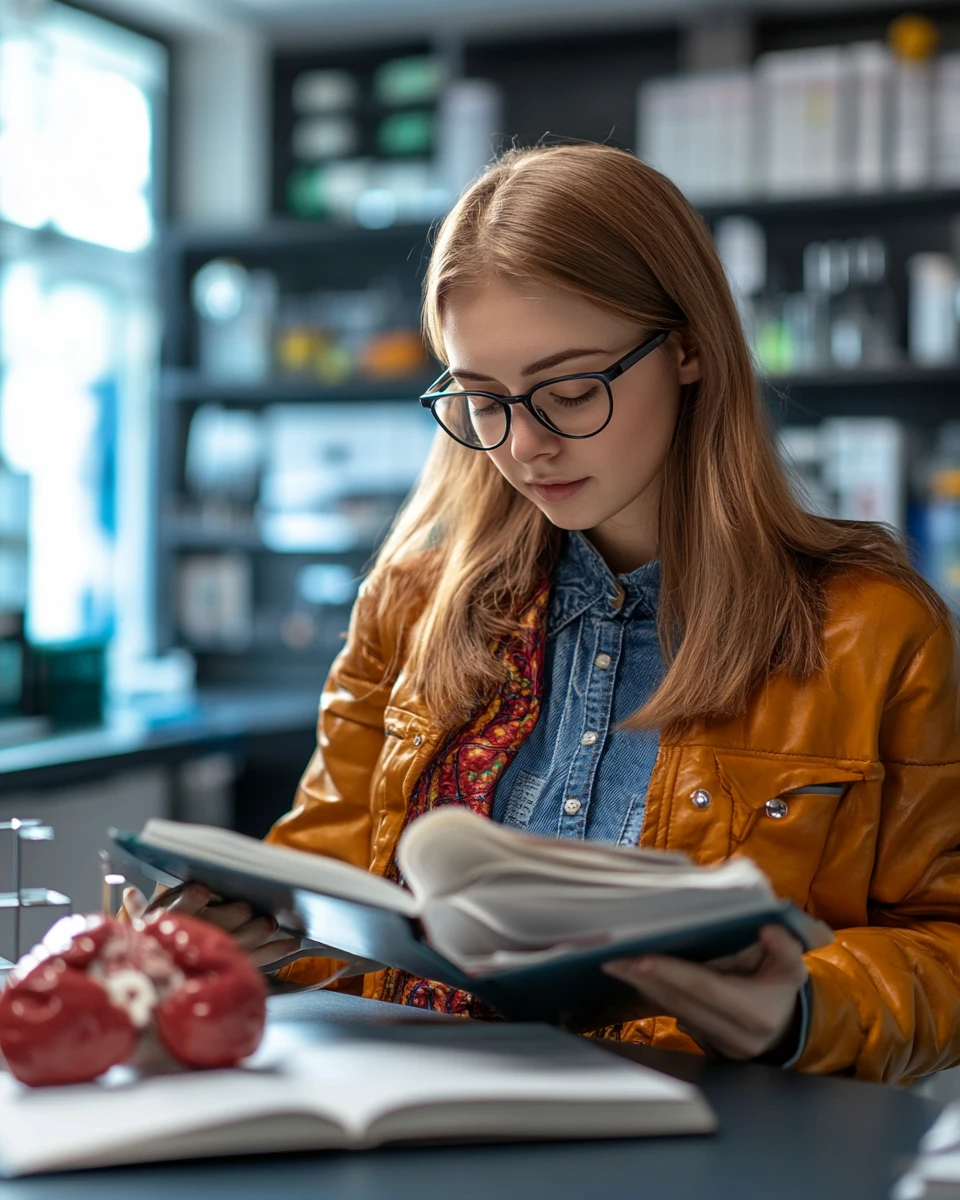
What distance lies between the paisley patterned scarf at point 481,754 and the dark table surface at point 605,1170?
521mm

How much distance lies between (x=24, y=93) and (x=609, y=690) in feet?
11.2

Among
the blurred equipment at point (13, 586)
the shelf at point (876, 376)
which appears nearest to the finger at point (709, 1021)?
the blurred equipment at point (13, 586)

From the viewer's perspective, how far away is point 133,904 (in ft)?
3.22

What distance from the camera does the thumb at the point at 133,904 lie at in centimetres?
96

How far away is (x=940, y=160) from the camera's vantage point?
3648mm

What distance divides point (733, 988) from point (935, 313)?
3149 millimetres

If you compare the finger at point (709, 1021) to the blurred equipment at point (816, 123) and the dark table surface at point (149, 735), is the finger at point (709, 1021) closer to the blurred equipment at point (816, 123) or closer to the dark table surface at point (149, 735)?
the dark table surface at point (149, 735)

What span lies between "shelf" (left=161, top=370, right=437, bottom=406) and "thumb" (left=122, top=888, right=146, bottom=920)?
325 cm

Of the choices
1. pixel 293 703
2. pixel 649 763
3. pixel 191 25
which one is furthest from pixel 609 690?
pixel 191 25

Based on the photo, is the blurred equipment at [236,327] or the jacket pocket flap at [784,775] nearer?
the jacket pocket flap at [784,775]

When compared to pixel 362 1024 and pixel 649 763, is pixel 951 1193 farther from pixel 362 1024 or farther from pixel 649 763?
pixel 649 763

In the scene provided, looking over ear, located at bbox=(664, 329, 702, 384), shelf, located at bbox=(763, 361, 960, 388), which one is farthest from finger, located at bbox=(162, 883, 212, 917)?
shelf, located at bbox=(763, 361, 960, 388)

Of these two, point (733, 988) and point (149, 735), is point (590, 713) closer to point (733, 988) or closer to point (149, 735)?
point (733, 988)

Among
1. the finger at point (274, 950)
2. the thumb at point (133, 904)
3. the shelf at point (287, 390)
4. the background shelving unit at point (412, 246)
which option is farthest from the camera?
the shelf at point (287, 390)
